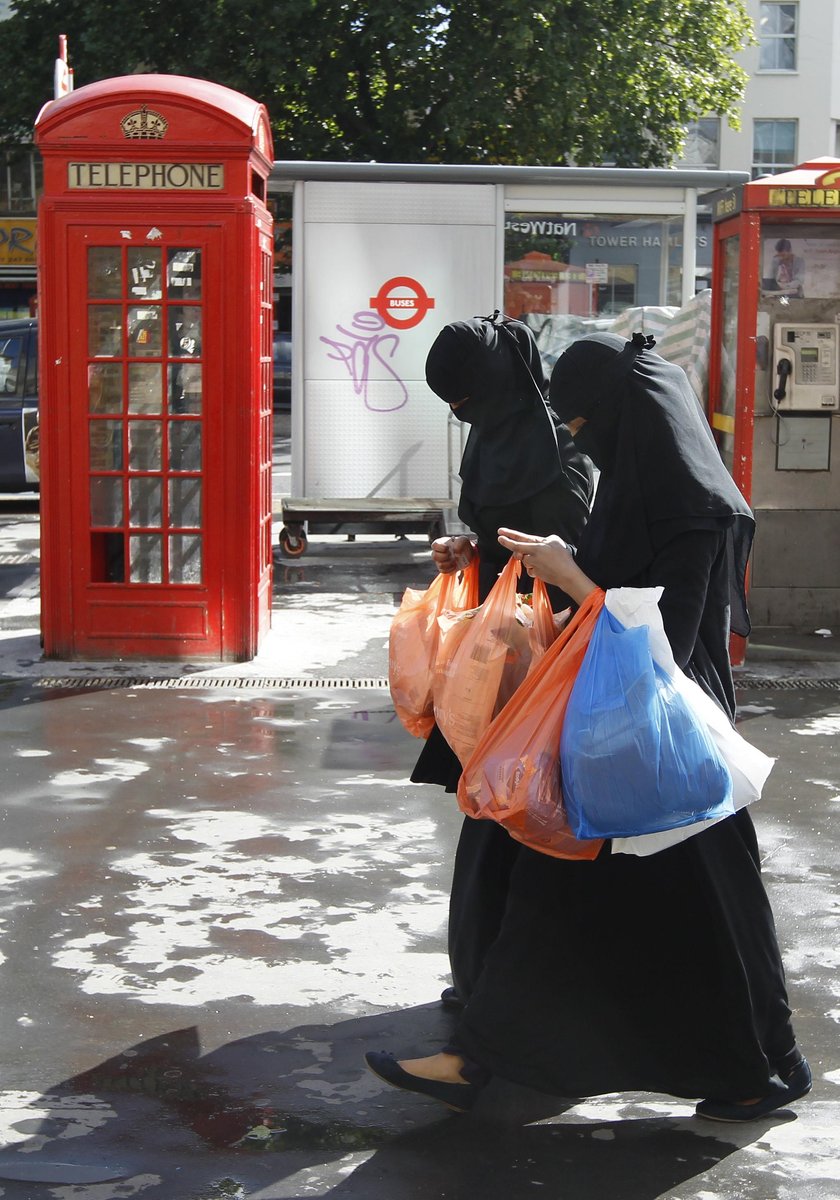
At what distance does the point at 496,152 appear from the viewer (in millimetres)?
23859

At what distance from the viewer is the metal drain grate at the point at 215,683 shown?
782 centimetres

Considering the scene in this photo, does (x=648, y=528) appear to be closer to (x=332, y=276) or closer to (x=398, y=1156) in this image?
(x=398, y=1156)

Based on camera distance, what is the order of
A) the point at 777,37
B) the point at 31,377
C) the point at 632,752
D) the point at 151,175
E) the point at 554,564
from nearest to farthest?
the point at 632,752, the point at 554,564, the point at 151,175, the point at 31,377, the point at 777,37

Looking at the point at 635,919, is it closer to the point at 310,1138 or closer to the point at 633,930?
the point at 633,930

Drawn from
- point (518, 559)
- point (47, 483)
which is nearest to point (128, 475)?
point (47, 483)

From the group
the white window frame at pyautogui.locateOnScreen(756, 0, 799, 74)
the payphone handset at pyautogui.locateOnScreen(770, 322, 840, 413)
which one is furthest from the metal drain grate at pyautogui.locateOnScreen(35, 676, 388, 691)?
the white window frame at pyautogui.locateOnScreen(756, 0, 799, 74)

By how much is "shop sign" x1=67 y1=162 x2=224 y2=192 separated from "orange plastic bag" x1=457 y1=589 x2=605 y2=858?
510cm

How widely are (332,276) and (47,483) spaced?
3823 millimetres

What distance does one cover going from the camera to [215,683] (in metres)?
7.89

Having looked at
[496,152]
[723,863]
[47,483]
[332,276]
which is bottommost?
[723,863]

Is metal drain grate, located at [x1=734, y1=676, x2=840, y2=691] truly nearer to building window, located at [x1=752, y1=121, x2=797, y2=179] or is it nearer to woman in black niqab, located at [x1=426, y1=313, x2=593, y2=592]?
woman in black niqab, located at [x1=426, y1=313, x2=593, y2=592]

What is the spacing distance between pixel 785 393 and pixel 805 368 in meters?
0.18

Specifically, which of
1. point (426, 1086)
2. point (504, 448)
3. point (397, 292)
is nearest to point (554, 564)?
point (504, 448)

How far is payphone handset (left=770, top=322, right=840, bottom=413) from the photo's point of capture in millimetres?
8930
